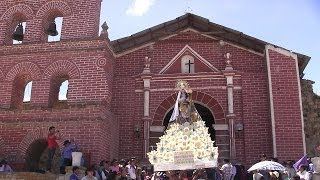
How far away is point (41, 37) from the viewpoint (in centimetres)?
1489

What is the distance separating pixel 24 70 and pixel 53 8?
7.82ft

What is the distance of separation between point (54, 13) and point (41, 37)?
106 centimetres

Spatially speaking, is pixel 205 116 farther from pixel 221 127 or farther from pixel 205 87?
pixel 221 127

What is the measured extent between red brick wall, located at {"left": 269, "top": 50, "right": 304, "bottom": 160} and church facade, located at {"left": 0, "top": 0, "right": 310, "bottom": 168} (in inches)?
1.3

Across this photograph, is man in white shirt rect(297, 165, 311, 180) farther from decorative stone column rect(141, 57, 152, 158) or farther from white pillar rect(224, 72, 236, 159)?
decorative stone column rect(141, 57, 152, 158)

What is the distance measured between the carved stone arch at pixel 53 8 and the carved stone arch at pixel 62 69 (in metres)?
1.82

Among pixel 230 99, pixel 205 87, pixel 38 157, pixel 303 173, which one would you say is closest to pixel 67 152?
pixel 38 157

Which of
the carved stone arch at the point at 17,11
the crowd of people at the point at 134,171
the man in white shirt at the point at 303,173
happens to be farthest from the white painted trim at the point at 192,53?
the man in white shirt at the point at 303,173

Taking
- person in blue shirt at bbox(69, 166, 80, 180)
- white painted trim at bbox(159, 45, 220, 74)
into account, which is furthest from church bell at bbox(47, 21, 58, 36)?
person in blue shirt at bbox(69, 166, 80, 180)

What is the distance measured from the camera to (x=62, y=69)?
14.3 metres

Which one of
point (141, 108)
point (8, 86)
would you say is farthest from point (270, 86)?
point (8, 86)

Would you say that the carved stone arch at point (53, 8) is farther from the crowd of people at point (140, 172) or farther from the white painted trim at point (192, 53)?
the crowd of people at point (140, 172)

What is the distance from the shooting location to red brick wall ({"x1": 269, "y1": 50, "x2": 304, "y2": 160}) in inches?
558

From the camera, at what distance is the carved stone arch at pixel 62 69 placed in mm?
14180
